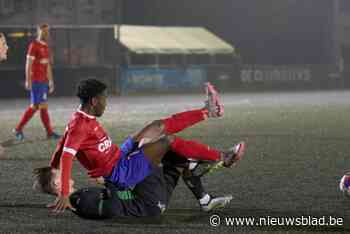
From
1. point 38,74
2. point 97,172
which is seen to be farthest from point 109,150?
point 38,74

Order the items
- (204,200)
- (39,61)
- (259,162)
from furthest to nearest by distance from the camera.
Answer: (39,61)
(259,162)
(204,200)

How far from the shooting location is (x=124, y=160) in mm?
7648

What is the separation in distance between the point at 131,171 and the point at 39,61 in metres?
8.26

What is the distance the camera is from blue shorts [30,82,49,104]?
1528cm

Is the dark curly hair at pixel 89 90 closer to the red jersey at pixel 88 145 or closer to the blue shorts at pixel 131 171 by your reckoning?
the red jersey at pixel 88 145

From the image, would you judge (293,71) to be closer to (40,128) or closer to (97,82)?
(40,128)

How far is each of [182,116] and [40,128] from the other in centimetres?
956

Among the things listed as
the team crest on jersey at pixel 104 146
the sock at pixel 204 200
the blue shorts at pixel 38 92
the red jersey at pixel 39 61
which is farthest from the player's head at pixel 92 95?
the red jersey at pixel 39 61

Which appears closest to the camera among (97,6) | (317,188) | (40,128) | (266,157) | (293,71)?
(317,188)

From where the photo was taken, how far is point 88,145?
24.4 ft

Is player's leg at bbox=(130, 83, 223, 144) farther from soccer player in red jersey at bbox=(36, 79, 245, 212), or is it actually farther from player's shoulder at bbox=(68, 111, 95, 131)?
player's shoulder at bbox=(68, 111, 95, 131)

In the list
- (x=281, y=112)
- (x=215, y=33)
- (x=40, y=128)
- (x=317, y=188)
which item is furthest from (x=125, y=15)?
(x=317, y=188)

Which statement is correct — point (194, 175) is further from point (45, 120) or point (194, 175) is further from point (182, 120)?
point (45, 120)

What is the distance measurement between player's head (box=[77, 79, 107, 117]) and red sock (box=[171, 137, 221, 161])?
0.77 metres
